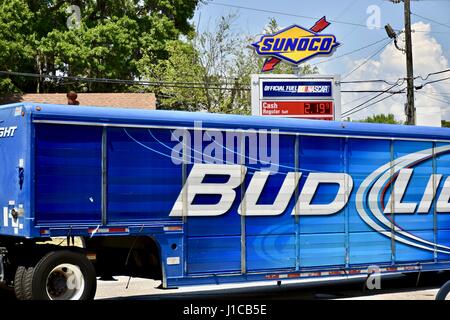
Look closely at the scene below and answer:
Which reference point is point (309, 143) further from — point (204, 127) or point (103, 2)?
point (103, 2)

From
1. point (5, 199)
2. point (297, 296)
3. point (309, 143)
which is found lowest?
point (297, 296)

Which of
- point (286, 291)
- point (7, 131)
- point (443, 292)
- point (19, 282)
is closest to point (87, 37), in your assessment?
→ point (286, 291)

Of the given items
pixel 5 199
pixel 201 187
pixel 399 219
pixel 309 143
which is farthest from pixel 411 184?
pixel 5 199

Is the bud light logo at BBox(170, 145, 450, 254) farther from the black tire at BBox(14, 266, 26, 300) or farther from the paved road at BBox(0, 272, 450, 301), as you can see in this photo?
the black tire at BBox(14, 266, 26, 300)

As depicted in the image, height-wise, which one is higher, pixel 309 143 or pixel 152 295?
pixel 309 143

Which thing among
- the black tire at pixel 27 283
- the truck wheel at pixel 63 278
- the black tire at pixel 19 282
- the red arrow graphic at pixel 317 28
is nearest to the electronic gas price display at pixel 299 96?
the red arrow graphic at pixel 317 28

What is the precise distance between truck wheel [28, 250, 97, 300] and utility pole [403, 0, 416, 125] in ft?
87.3

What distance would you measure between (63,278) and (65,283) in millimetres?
82

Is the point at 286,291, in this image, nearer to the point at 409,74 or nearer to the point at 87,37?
the point at 409,74

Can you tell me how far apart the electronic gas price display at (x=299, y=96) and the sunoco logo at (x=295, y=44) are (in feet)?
7.74

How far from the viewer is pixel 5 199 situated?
9.28 metres

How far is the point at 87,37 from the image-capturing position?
38.5 metres

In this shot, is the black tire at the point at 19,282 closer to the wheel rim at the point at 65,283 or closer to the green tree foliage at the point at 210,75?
the wheel rim at the point at 65,283

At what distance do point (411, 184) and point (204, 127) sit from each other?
4.51 meters
